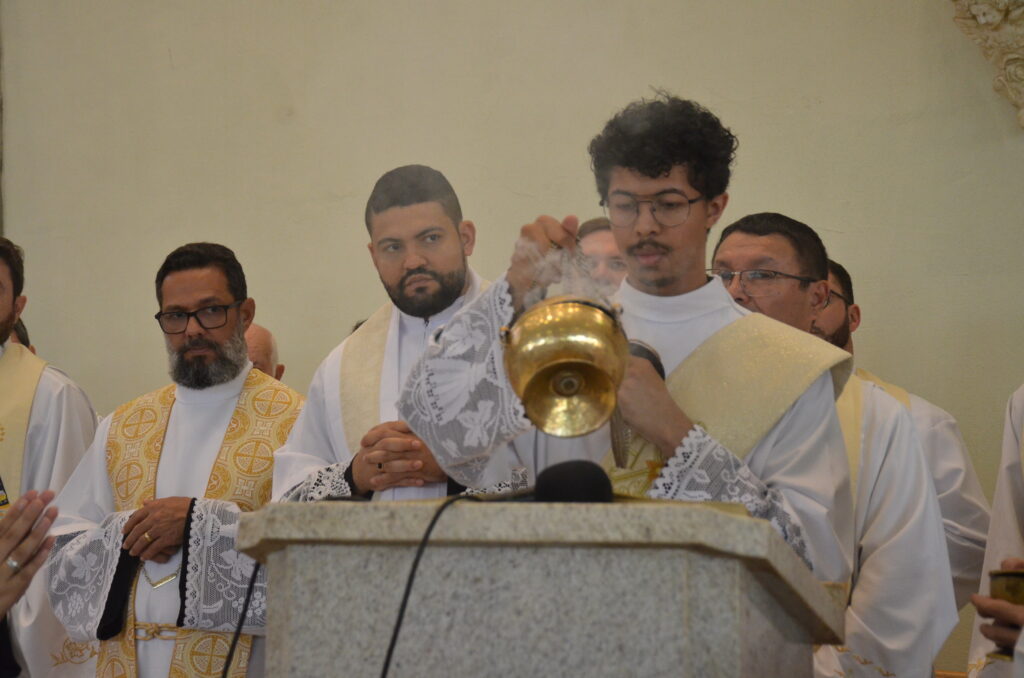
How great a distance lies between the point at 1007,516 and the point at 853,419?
604mm

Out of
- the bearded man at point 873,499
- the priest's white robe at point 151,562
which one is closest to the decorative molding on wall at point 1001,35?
the bearded man at point 873,499

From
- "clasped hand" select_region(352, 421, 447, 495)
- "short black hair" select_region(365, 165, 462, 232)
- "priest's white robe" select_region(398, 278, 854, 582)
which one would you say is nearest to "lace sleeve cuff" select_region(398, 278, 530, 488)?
"priest's white robe" select_region(398, 278, 854, 582)

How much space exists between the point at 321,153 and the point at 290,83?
0.46 metres

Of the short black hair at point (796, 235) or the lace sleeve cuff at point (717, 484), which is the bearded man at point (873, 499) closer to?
the short black hair at point (796, 235)

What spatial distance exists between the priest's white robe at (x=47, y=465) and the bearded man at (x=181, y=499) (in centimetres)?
35

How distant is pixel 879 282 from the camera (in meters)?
5.62

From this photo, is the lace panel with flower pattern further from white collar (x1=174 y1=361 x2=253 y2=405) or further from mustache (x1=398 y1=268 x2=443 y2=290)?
mustache (x1=398 y1=268 x2=443 y2=290)

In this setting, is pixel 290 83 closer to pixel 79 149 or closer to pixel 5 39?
pixel 79 149

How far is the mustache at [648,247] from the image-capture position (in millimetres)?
3525

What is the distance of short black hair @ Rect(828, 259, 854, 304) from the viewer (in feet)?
16.8

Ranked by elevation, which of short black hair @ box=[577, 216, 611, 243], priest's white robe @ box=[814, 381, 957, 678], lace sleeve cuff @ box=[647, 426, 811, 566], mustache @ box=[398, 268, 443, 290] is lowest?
priest's white robe @ box=[814, 381, 957, 678]

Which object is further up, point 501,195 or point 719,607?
point 501,195

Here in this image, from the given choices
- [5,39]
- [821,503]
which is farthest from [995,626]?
[5,39]

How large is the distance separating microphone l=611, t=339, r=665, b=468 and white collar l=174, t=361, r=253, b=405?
206 centimetres
